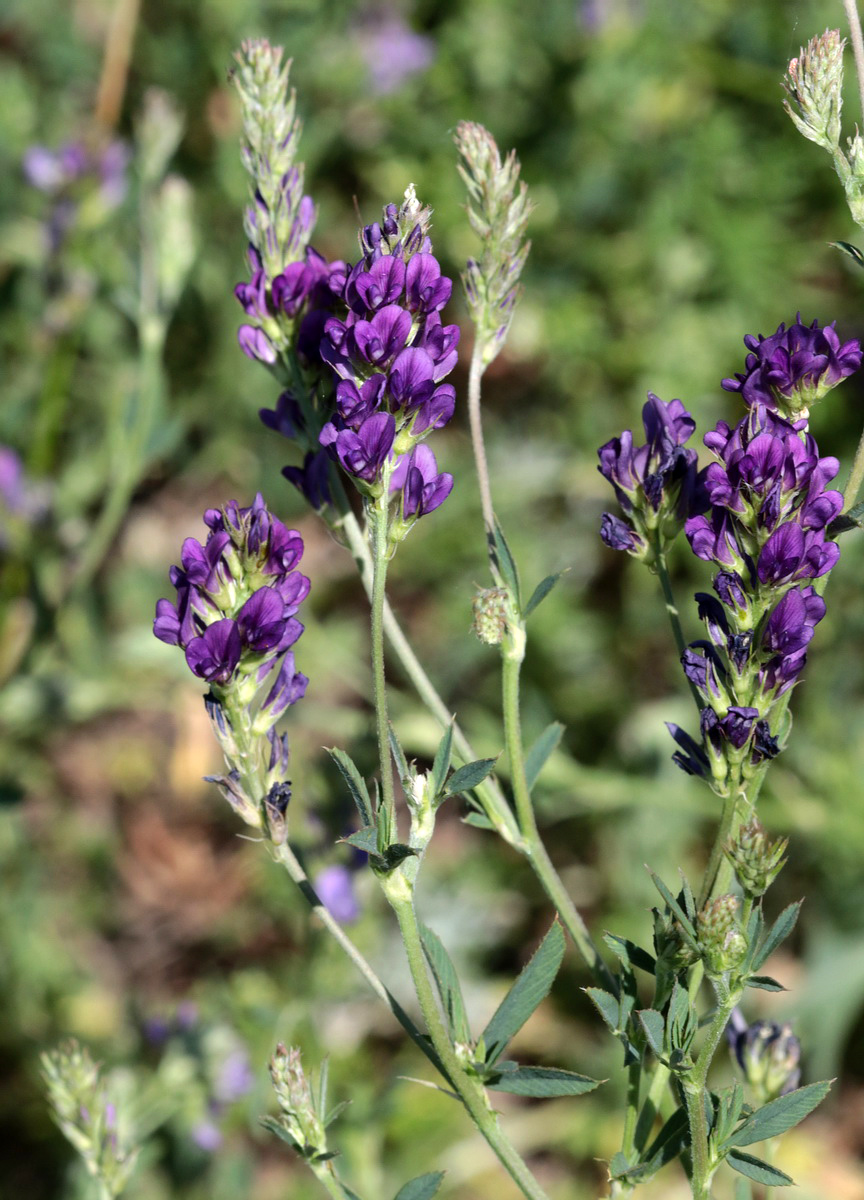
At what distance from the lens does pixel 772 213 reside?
172 inches

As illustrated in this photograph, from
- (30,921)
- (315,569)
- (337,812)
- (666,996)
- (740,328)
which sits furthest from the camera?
(315,569)

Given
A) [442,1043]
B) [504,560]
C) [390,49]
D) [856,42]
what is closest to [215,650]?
[504,560]

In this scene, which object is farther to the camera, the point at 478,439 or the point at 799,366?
the point at 478,439

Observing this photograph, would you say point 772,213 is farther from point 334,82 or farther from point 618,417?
point 334,82

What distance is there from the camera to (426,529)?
174 inches

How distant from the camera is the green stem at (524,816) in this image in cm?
163

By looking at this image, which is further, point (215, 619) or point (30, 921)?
point (30, 921)

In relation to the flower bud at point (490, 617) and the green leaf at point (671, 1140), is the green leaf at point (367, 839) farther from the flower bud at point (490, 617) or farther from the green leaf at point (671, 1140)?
the green leaf at point (671, 1140)

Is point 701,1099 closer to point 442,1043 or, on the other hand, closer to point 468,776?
point 442,1043

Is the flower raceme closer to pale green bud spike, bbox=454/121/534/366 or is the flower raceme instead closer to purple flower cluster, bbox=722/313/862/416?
purple flower cluster, bbox=722/313/862/416

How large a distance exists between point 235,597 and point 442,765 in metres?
0.34

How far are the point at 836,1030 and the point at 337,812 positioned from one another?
1.99m

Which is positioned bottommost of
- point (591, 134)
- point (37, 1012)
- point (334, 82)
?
point (37, 1012)

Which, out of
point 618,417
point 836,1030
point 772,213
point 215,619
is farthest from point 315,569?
point 215,619
